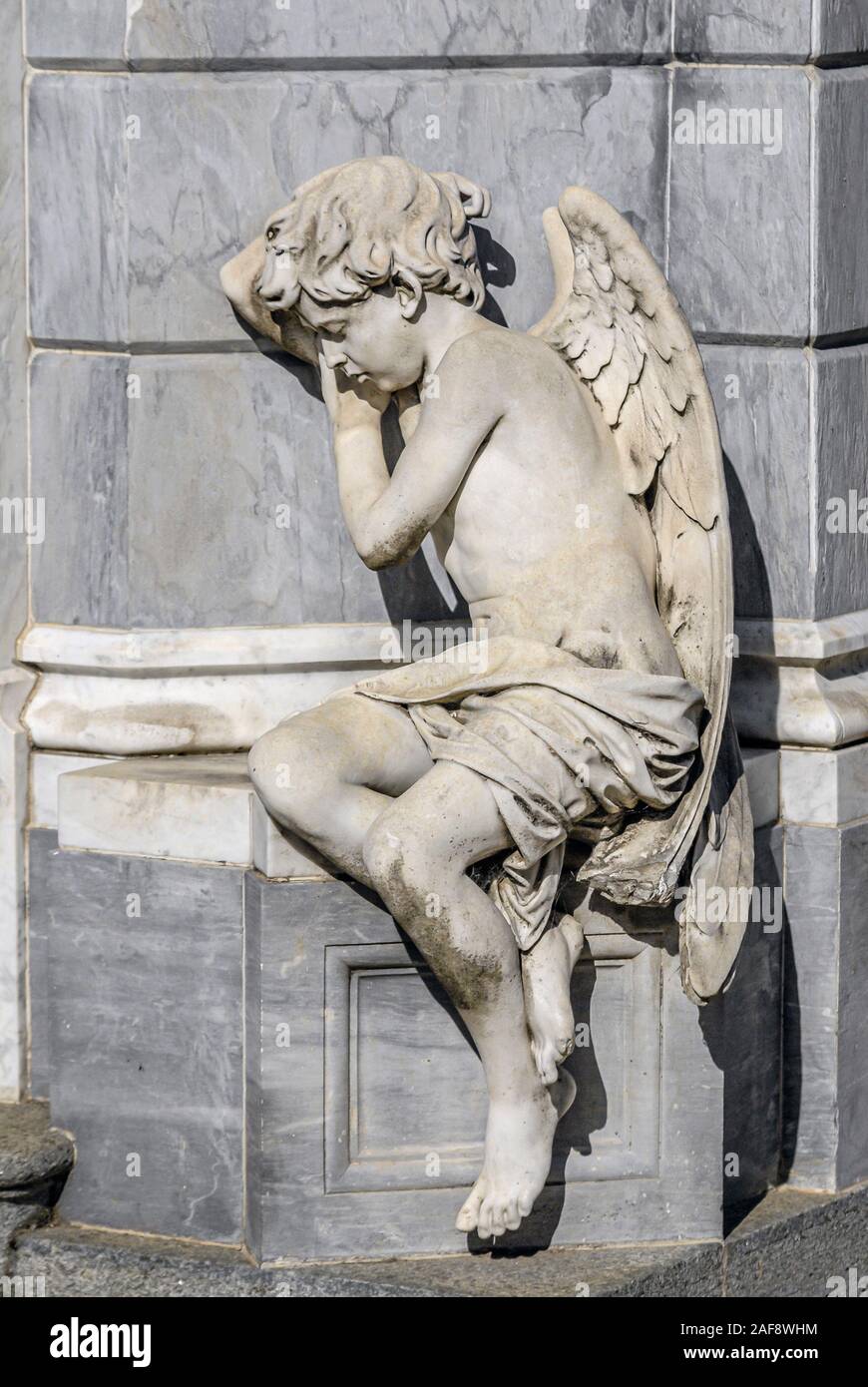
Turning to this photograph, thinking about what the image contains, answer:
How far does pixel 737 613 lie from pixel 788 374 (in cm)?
60

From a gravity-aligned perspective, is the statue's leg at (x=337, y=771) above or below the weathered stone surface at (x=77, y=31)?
below

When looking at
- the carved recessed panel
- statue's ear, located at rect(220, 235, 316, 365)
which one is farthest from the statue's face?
the carved recessed panel

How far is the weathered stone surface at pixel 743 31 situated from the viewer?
5.72 metres

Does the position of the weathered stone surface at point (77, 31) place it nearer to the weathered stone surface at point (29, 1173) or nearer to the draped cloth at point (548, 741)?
the draped cloth at point (548, 741)

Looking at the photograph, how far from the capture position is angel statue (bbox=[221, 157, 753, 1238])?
518 cm

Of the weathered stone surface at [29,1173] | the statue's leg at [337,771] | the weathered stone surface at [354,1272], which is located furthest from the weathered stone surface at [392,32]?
the weathered stone surface at [354,1272]

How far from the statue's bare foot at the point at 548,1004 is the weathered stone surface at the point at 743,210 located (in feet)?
5.32

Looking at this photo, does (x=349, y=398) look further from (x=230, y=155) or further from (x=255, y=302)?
(x=230, y=155)

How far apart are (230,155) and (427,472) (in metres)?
0.97

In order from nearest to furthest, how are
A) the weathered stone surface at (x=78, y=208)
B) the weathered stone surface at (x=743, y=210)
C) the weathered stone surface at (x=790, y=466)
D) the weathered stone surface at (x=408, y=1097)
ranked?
1. the weathered stone surface at (x=408, y=1097)
2. the weathered stone surface at (x=78, y=208)
3. the weathered stone surface at (x=743, y=210)
4. the weathered stone surface at (x=790, y=466)

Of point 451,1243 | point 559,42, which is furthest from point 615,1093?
point 559,42

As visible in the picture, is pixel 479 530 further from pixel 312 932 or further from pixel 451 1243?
pixel 451 1243

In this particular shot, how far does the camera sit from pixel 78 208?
573 cm

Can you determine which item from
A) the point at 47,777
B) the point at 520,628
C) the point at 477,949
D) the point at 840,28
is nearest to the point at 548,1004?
the point at 477,949
